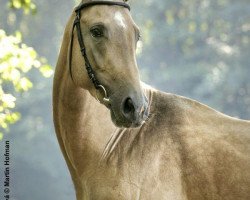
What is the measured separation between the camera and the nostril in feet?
12.6

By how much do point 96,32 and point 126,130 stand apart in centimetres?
85

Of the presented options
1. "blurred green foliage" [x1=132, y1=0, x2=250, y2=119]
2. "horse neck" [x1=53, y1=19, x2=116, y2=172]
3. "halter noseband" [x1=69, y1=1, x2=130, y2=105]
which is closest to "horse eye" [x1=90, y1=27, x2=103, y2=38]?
"halter noseband" [x1=69, y1=1, x2=130, y2=105]

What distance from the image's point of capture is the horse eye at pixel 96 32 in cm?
411

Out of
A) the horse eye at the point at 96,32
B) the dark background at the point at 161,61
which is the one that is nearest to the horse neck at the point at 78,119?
the horse eye at the point at 96,32

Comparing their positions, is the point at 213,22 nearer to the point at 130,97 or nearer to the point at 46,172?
the point at 46,172

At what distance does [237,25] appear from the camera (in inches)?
914

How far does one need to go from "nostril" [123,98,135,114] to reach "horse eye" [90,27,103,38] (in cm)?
59

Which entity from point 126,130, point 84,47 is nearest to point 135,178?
point 126,130

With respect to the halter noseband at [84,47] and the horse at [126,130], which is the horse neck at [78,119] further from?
the halter noseband at [84,47]

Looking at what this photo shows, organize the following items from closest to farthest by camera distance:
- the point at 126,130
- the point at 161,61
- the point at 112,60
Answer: the point at 112,60 < the point at 126,130 < the point at 161,61

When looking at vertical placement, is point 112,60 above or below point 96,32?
below

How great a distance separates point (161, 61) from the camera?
24.0 m

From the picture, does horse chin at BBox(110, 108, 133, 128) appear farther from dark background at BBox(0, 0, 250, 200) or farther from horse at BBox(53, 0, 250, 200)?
dark background at BBox(0, 0, 250, 200)

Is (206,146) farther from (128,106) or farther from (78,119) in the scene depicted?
(78,119)
